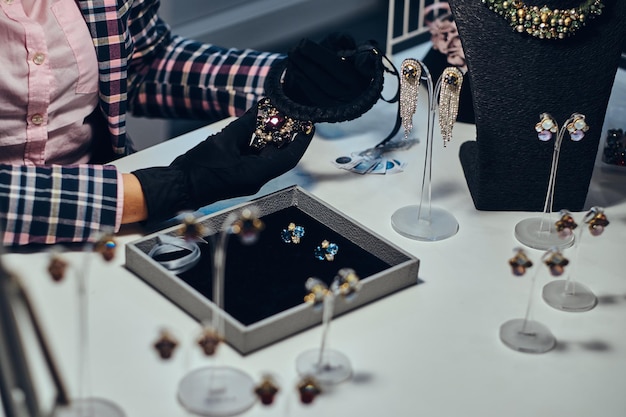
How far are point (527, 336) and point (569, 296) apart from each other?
0.09 metres

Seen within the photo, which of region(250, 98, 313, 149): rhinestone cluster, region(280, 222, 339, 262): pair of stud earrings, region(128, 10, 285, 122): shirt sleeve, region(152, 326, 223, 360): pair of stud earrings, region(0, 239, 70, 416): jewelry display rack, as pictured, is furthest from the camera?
region(128, 10, 285, 122): shirt sleeve

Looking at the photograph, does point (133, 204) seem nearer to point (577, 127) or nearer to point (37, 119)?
point (37, 119)

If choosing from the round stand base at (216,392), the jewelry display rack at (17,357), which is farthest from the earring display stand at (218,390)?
the jewelry display rack at (17,357)

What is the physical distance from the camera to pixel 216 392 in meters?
0.80

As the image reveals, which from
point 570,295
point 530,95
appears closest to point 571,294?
point 570,295

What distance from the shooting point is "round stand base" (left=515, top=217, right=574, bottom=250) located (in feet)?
3.45

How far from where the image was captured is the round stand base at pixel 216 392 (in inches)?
31.0

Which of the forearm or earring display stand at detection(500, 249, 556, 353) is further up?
the forearm

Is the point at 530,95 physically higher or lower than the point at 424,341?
higher

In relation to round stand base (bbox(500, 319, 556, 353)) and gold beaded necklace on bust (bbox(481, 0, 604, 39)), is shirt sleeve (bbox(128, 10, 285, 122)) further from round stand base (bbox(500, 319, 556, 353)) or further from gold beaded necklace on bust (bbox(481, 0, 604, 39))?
round stand base (bbox(500, 319, 556, 353))

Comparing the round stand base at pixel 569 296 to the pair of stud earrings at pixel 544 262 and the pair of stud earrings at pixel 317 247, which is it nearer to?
the pair of stud earrings at pixel 544 262

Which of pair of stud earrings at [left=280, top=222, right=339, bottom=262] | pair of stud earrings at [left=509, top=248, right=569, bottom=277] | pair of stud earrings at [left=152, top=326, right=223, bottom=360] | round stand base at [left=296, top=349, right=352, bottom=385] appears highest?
pair of stud earrings at [left=509, top=248, right=569, bottom=277]

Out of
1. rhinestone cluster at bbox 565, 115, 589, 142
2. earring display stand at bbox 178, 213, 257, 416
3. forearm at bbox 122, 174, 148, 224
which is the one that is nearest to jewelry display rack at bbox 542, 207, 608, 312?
rhinestone cluster at bbox 565, 115, 589, 142

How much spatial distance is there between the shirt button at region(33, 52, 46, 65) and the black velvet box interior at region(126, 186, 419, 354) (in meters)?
0.31
